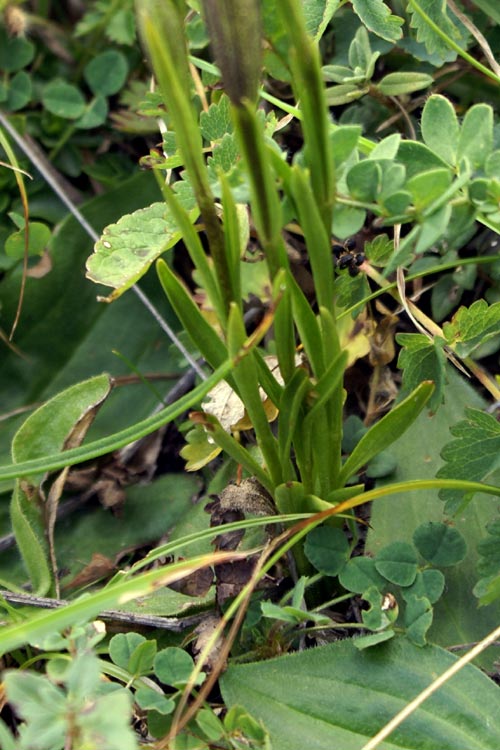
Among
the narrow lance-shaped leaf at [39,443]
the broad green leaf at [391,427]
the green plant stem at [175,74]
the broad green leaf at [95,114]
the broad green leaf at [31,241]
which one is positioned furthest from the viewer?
the broad green leaf at [95,114]

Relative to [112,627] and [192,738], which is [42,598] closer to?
[112,627]

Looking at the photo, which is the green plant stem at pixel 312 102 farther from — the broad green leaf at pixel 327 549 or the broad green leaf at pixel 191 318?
the broad green leaf at pixel 327 549

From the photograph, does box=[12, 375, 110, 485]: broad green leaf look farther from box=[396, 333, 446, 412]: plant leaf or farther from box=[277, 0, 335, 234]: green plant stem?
box=[277, 0, 335, 234]: green plant stem

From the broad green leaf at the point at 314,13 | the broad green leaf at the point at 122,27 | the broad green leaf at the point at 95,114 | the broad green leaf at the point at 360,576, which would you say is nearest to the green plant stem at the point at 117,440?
the broad green leaf at the point at 360,576

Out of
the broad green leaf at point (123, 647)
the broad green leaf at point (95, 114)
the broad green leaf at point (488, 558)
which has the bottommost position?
the broad green leaf at point (488, 558)

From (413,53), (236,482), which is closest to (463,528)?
(236,482)

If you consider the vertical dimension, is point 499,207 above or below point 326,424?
above

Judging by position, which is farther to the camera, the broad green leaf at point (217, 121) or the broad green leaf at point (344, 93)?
the broad green leaf at point (344, 93)
